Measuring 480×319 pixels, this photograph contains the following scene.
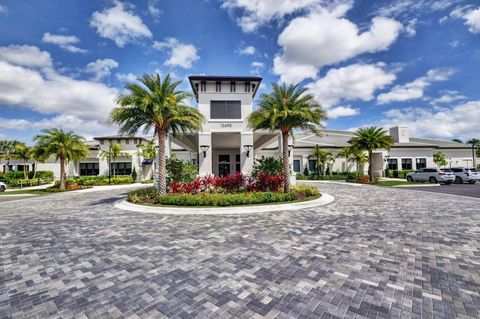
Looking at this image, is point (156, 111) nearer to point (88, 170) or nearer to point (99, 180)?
point (99, 180)

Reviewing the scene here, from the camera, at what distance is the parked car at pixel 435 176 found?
1023 inches

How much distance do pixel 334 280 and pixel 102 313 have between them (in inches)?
165

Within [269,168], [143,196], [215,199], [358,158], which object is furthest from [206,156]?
[358,158]

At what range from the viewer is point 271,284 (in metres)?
4.38

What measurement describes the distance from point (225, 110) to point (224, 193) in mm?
8016

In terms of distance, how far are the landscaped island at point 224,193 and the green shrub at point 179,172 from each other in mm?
1834

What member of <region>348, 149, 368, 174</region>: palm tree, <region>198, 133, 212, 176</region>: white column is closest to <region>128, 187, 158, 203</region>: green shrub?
<region>198, 133, 212, 176</region>: white column

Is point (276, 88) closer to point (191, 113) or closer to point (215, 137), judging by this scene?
point (191, 113)

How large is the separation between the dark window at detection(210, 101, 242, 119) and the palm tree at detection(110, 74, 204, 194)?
443cm

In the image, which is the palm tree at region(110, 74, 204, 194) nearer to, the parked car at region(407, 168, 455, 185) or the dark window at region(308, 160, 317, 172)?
the dark window at region(308, 160, 317, 172)

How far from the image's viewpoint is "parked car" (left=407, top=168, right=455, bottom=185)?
25984 mm

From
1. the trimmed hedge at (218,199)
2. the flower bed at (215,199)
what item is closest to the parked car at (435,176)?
the flower bed at (215,199)

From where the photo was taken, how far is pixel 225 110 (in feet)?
64.5

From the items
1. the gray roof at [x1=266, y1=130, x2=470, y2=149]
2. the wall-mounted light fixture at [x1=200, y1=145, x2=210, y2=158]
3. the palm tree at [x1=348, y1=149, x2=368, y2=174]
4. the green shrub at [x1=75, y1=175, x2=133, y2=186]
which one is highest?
the gray roof at [x1=266, y1=130, x2=470, y2=149]
